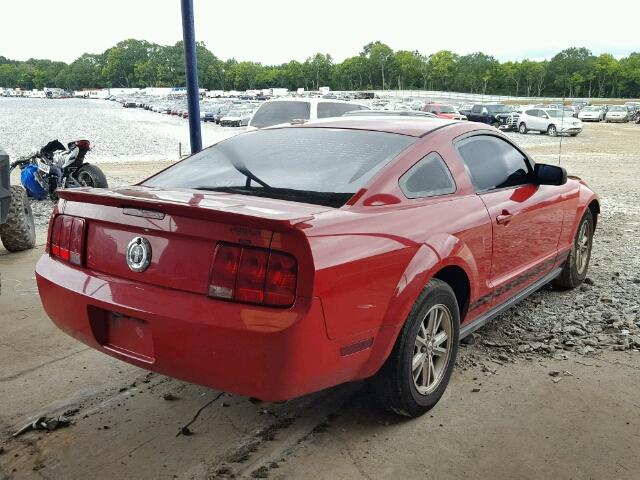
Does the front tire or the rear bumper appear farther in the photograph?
the front tire

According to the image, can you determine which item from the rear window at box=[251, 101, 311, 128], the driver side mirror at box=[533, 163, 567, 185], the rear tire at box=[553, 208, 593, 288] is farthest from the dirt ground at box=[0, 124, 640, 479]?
the rear window at box=[251, 101, 311, 128]

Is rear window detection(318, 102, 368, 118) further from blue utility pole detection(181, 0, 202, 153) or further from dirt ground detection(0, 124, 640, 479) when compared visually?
dirt ground detection(0, 124, 640, 479)

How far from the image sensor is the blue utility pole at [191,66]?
7289 mm

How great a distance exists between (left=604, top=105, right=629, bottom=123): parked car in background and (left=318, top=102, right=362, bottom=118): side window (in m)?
43.1

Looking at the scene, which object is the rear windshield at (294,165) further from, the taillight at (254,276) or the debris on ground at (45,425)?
the debris on ground at (45,425)

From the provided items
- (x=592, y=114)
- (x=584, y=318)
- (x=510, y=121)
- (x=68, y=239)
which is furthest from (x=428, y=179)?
(x=592, y=114)

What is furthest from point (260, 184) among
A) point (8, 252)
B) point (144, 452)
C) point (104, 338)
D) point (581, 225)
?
point (8, 252)

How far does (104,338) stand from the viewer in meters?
2.99

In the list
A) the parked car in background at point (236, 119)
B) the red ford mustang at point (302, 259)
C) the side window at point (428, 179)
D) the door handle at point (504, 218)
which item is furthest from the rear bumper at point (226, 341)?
the parked car in background at point (236, 119)

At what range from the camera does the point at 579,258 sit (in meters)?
5.50

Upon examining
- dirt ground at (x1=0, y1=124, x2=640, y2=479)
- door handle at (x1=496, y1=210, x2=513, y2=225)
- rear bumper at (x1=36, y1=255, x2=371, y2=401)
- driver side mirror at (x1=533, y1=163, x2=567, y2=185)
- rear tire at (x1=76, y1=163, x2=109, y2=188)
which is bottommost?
dirt ground at (x1=0, y1=124, x2=640, y2=479)

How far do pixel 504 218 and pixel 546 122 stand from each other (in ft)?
106

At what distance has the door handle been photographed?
3838 millimetres

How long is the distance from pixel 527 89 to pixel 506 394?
137456 millimetres
